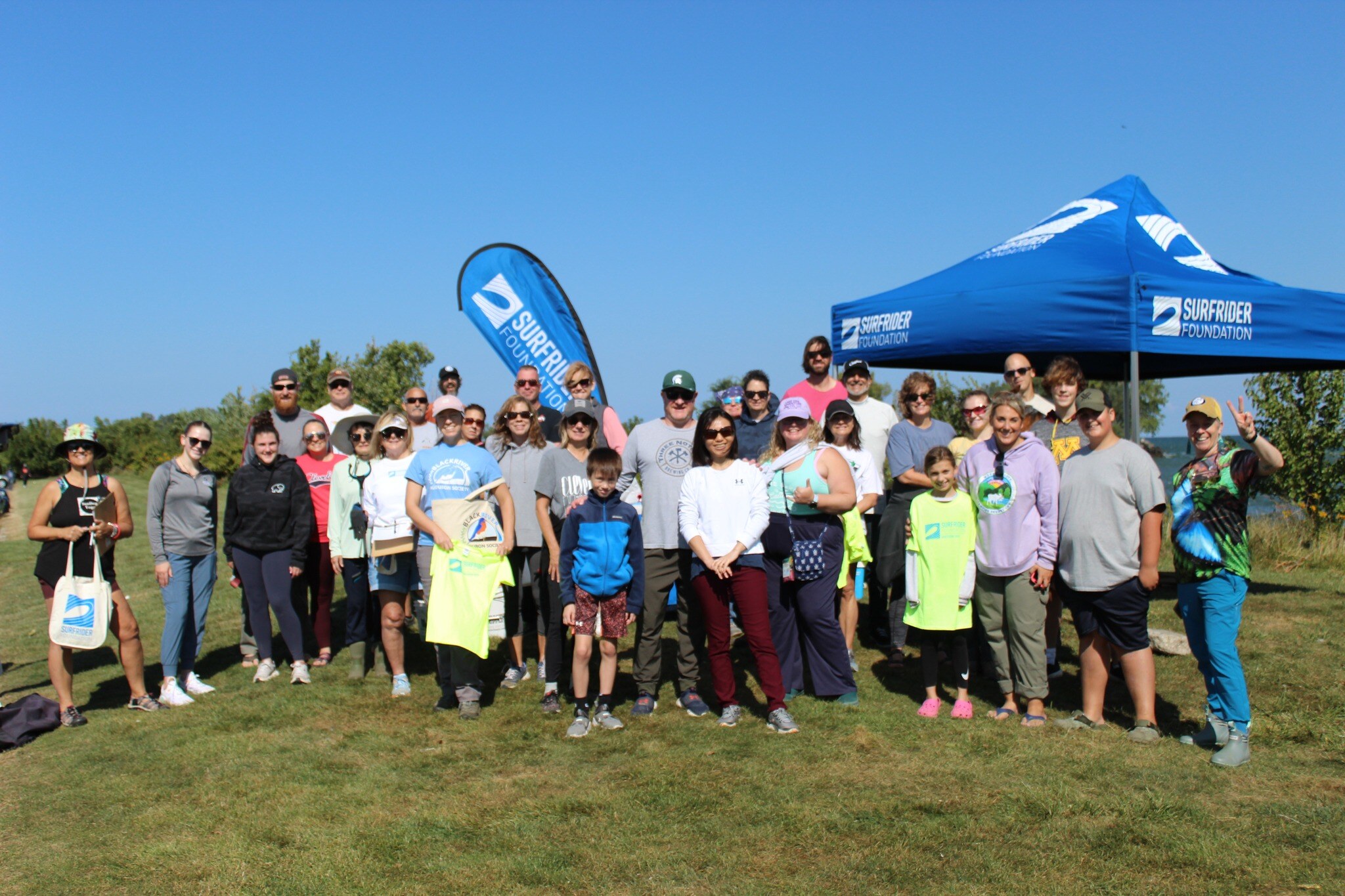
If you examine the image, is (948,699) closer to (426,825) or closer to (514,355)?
(426,825)

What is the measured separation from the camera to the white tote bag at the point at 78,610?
5484 millimetres

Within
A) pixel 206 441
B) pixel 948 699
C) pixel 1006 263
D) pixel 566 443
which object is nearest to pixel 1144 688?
pixel 948 699

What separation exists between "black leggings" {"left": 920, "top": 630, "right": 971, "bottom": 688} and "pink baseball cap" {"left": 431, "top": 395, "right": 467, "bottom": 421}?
3.18m

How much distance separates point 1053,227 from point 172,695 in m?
7.88

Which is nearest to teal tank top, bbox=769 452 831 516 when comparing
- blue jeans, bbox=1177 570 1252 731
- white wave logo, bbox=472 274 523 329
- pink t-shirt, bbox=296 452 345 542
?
blue jeans, bbox=1177 570 1252 731

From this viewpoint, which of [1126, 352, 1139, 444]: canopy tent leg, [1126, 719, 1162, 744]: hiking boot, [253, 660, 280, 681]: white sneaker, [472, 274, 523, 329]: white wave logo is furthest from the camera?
[472, 274, 523, 329]: white wave logo

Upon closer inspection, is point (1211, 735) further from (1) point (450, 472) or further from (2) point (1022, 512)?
(1) point (450, 472)

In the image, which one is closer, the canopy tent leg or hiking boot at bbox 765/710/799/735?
hiking boot at bbox 765/710/799/735

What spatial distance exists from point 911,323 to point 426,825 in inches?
236

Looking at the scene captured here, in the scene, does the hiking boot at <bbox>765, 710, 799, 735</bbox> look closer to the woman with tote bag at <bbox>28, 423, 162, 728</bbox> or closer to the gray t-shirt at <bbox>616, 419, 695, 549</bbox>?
the gray t-shirt at <bbox>616, 419, 695, 549</bbox>

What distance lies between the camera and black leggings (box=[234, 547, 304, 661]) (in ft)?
21.1

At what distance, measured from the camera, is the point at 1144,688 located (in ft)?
15.9

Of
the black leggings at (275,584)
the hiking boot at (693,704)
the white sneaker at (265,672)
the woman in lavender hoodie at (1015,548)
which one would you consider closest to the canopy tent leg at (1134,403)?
the woman in lavender hoodie at (1015,548)

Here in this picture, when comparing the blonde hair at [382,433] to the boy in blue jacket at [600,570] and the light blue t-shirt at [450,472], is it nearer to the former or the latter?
the light blue t-shirt at [450,472]
